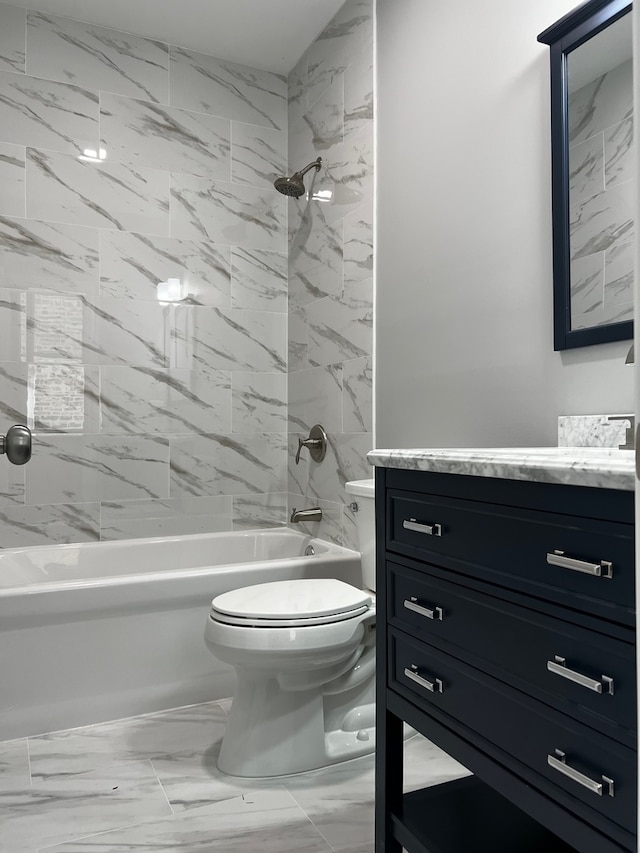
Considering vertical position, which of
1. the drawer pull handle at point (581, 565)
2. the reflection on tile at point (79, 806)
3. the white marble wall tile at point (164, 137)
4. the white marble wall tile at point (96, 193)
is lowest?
the reflection on tile at point (79, 806)

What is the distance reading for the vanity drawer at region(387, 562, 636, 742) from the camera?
2.73ft

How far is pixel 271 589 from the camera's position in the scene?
2.03 metres

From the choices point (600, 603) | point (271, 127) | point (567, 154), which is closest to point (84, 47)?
point (271, 127)

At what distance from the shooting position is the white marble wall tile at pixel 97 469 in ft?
9.29

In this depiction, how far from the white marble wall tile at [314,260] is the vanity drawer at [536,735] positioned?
6.37 ft

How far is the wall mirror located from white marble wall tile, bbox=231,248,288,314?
1.81m

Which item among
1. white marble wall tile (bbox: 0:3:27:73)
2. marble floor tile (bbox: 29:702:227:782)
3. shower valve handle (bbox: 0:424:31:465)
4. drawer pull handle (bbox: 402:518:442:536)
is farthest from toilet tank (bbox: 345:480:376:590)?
white marble wall tile (bbox: 0:3:27:73)

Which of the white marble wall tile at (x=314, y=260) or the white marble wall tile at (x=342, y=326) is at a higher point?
the white marble wall tile at (x=314, y=260)

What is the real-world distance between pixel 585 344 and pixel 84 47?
2590 mm

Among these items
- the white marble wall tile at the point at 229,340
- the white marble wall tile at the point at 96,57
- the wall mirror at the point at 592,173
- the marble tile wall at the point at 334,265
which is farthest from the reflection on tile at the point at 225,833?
the white marble wall tile at the point at 96,57

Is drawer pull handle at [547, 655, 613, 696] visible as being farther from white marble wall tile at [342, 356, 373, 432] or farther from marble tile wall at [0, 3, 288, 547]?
marble tile wall at [0, 3, 288, 547]

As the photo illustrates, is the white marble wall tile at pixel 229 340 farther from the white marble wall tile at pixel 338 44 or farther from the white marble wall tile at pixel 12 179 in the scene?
the white marble wall tile at pixel 338 44

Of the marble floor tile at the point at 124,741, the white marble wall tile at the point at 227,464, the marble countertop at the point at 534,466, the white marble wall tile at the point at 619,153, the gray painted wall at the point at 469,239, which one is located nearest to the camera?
the marble countertop at the point at 534,466

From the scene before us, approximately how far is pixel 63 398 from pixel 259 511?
1053 millimetres
